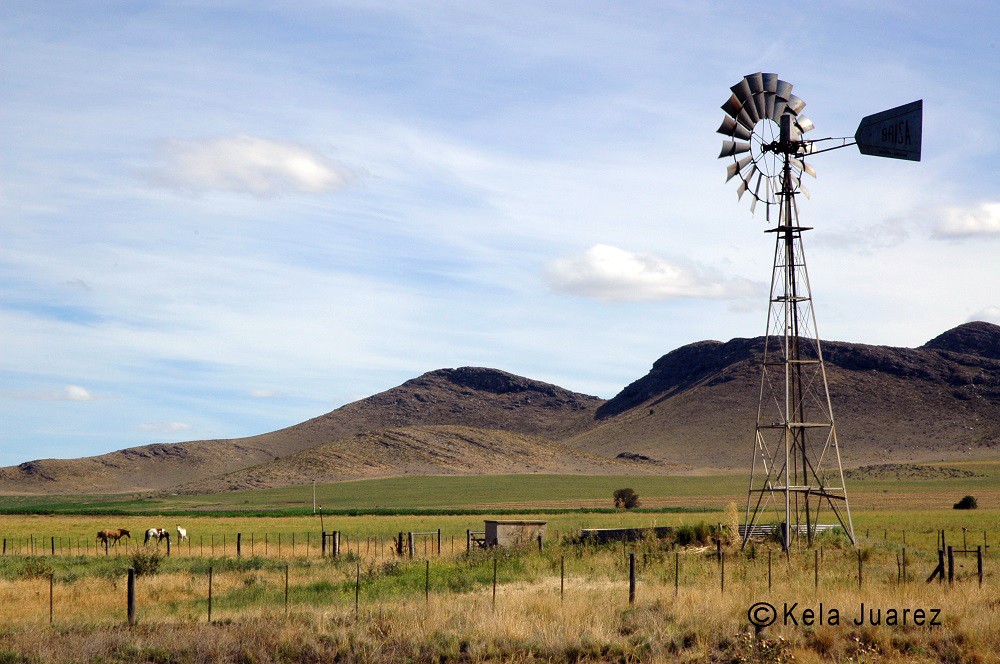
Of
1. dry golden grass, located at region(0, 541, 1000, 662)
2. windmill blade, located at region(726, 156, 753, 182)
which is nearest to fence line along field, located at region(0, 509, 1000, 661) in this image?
dry golden grass, located at region(0, 541, 1000, 662)

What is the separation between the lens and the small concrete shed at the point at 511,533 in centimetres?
4003

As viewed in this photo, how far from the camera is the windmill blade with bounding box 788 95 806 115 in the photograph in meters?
36.0

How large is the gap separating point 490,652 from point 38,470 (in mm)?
191413

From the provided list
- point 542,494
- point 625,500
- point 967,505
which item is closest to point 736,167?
point 967,505

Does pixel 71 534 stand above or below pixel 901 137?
below

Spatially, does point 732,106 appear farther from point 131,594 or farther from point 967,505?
point 967,505

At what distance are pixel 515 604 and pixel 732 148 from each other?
1893cm

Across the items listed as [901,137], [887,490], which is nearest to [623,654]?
[901,137]

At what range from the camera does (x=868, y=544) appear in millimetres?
35875

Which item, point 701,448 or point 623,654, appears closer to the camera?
point 623,654

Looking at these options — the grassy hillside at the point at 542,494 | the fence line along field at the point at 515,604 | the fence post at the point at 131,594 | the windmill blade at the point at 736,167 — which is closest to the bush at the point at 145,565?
the fence line along field at the point at 515,604

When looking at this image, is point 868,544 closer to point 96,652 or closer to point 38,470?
point 96,652

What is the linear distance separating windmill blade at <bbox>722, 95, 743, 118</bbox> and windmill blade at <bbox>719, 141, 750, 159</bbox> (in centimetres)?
93

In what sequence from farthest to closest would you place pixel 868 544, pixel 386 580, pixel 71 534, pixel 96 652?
pixel 71 534 → pixel 868 544 → pixel 386 580 → pixel 96 652
